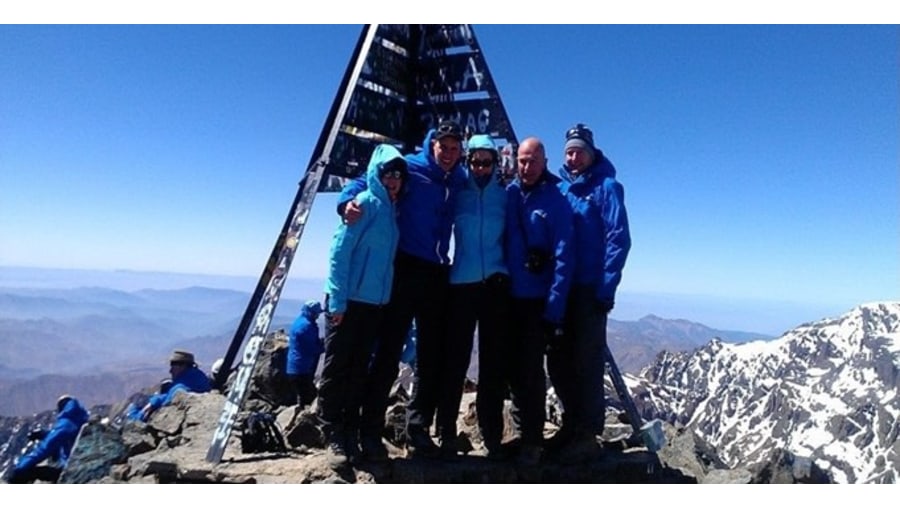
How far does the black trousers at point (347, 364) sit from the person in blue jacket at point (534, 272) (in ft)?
4.71

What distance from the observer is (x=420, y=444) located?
19.8 ft

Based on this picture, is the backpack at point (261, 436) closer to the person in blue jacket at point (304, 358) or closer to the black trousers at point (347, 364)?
the black trousers at point (347, 364)

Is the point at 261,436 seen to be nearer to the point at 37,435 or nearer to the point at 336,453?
the point at 336,453

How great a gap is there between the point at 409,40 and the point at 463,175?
10.6ft

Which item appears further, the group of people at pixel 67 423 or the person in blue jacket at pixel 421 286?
the group of people at pixel 67 423

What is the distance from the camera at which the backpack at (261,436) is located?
630 cm

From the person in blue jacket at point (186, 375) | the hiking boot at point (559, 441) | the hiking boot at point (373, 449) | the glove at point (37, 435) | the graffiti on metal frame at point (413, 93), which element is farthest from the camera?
the person in blue jacket at point (186, 375)

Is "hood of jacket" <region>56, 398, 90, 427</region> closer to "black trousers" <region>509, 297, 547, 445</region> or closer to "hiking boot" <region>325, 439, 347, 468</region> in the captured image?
"hiking boot" <region>325, 439, 347, 468</region>

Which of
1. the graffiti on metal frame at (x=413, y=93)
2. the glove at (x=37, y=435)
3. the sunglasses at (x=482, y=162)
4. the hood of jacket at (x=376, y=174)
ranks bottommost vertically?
the glove at (x=37, y=435)

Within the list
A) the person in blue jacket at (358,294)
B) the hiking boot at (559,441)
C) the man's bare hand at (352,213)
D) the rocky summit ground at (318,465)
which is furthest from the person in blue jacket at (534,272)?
the man's bare hand at (352,213)

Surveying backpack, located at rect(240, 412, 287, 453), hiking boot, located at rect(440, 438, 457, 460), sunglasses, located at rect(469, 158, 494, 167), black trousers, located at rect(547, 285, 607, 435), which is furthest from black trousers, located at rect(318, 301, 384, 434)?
black trousers, located at rect(547, 285, 607, 435)

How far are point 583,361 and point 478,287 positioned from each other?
1410 mm
